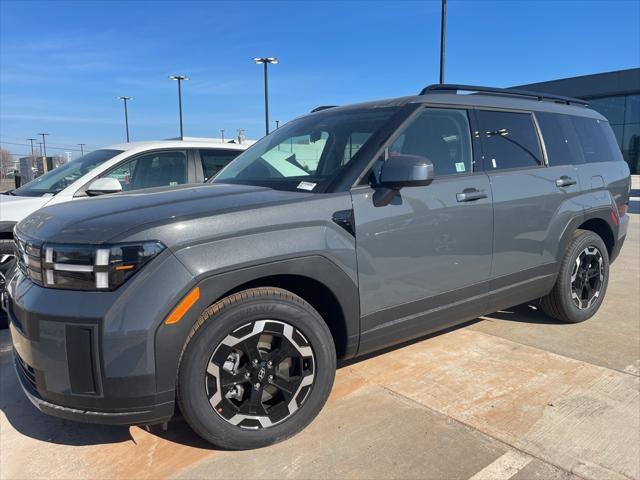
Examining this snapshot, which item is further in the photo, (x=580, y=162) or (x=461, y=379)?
(x=580, y=162)

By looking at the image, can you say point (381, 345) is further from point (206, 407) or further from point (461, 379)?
point (206, 407)

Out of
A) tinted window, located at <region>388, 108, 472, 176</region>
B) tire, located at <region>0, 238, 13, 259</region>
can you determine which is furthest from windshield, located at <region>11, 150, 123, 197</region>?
tinted window, located at <region>388, 108, 472, 176</region>

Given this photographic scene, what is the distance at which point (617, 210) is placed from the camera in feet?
15.5

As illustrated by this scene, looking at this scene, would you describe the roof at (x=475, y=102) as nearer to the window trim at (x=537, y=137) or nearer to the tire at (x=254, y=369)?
the window trim at (x=537, y=137)

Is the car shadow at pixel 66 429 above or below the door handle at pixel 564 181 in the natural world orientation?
below

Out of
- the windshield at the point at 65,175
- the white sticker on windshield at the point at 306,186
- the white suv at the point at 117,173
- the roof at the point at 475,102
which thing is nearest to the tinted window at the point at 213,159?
the white suv at the point at 117,173

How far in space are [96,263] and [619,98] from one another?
3361 centimetres

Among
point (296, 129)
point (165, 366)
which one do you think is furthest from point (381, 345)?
point (296, 129)

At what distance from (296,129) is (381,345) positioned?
178 cm

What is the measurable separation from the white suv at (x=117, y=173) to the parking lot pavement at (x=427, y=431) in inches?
65.8

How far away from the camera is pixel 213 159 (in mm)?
6293

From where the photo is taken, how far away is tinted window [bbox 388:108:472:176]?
3230 mm

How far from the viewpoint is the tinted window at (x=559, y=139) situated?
4.13 meters

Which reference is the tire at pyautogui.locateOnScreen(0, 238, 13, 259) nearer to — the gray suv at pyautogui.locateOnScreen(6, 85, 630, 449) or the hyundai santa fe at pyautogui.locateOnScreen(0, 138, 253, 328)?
the hyundai santa fe at pyautogui.locateOnScreen(0, 138, 253, 328)
